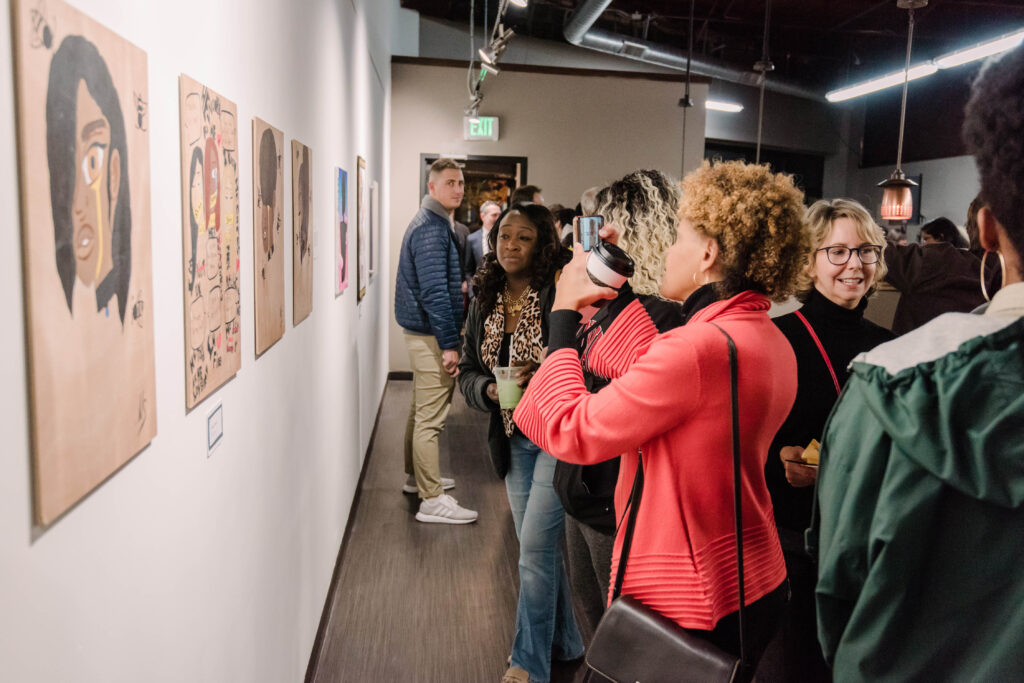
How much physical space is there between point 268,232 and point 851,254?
5.33ft

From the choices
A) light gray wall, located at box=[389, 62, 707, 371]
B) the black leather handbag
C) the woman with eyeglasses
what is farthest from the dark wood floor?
light gray wall, located at box=[389, 62, 707, 371]

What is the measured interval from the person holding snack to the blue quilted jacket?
1235mm

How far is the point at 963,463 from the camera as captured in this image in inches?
28.7

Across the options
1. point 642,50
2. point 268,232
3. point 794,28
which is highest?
point 794,28

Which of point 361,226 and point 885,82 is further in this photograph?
point 885,82

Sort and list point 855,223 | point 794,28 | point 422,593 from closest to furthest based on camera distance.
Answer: point 855,223 < point 422,593 < point 794,28

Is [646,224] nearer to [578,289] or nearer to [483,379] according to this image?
[578,289]

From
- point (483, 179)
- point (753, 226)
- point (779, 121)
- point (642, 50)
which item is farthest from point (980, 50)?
point (753, 226)

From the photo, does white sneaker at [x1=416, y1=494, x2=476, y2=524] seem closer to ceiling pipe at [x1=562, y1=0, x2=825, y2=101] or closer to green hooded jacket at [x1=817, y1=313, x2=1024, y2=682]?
green hooded jacket at [x1=817, y1=313, x2=1024, y2=682]

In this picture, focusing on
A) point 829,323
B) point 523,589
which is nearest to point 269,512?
point 523,589

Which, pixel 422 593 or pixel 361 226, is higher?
pixel 361 226

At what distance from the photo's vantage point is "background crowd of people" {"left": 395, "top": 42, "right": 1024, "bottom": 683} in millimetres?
763

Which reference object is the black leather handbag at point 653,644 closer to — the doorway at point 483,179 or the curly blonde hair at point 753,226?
the curly blonde hair at point 753,226

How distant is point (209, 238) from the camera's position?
149 centimetres
